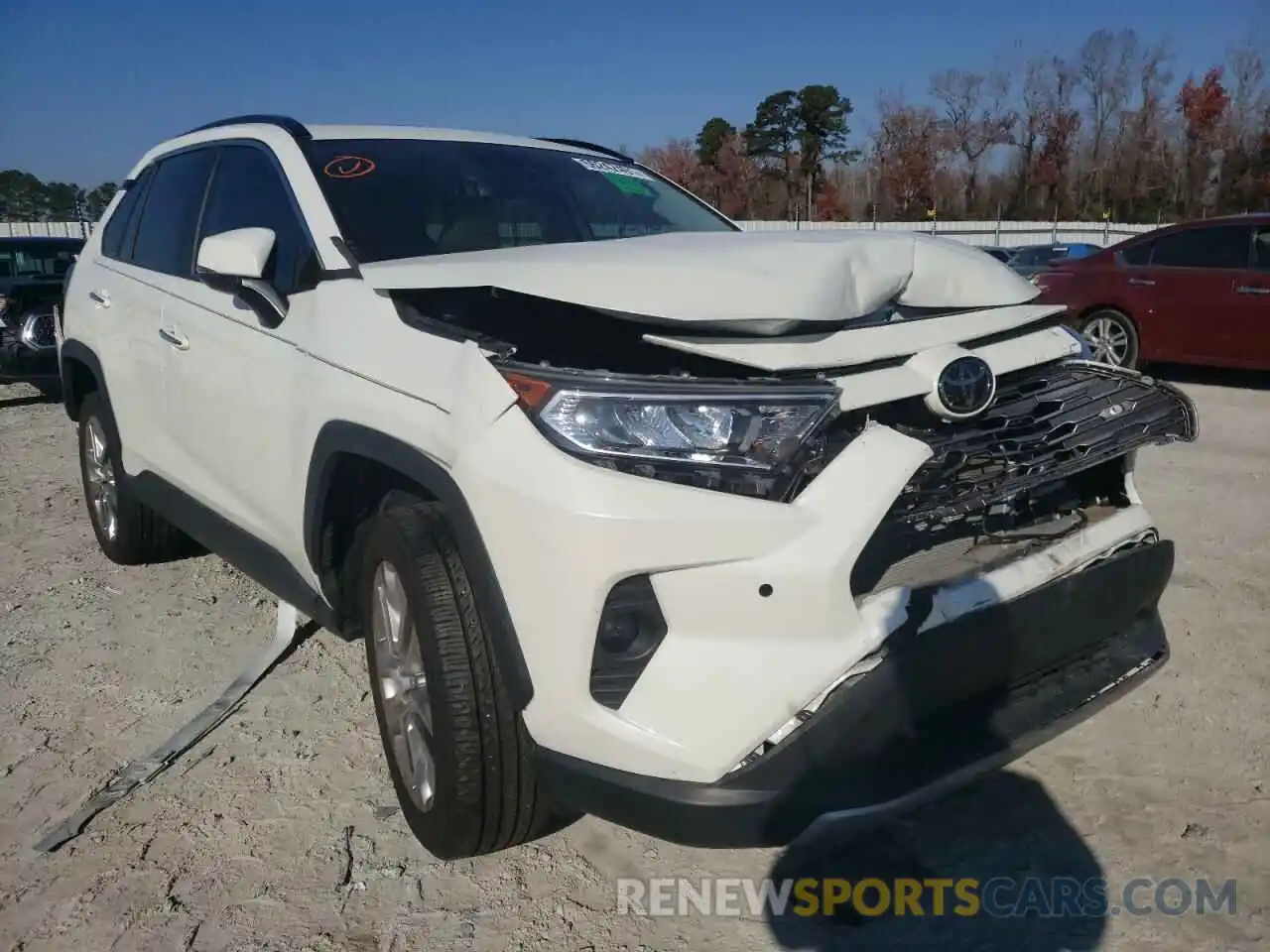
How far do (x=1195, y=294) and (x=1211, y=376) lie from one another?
125cm

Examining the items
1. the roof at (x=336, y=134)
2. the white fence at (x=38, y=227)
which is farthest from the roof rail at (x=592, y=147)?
the white fence at (x=38, y=227)

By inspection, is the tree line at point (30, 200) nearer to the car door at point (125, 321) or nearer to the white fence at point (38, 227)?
the white fence at point (38, 227)

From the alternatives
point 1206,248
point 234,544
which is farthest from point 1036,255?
point 234,544

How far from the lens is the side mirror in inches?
109

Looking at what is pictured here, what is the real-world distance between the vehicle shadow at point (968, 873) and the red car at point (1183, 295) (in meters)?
7.04

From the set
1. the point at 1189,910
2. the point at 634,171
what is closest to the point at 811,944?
the point at 1189,910

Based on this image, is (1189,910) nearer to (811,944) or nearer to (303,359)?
(811,944)

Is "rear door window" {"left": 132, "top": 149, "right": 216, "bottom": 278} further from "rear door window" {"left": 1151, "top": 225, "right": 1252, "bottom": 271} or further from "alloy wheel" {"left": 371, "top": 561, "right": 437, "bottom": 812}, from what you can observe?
"rear door window" {"left": 1151, "top": 225, "right": 1252, "bottom": 271}

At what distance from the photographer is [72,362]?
468 centimetres

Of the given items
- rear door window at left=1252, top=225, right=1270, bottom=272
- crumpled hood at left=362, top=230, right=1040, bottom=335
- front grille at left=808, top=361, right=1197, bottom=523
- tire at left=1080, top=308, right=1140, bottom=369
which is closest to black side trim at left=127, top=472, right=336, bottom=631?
crumpled hood at left=362, top=230, right=1040, bottom=335

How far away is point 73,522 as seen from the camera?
18.5ft

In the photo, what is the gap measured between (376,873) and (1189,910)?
186cm

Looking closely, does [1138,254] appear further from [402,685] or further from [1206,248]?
[402,685]

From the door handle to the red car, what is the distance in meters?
7.30
